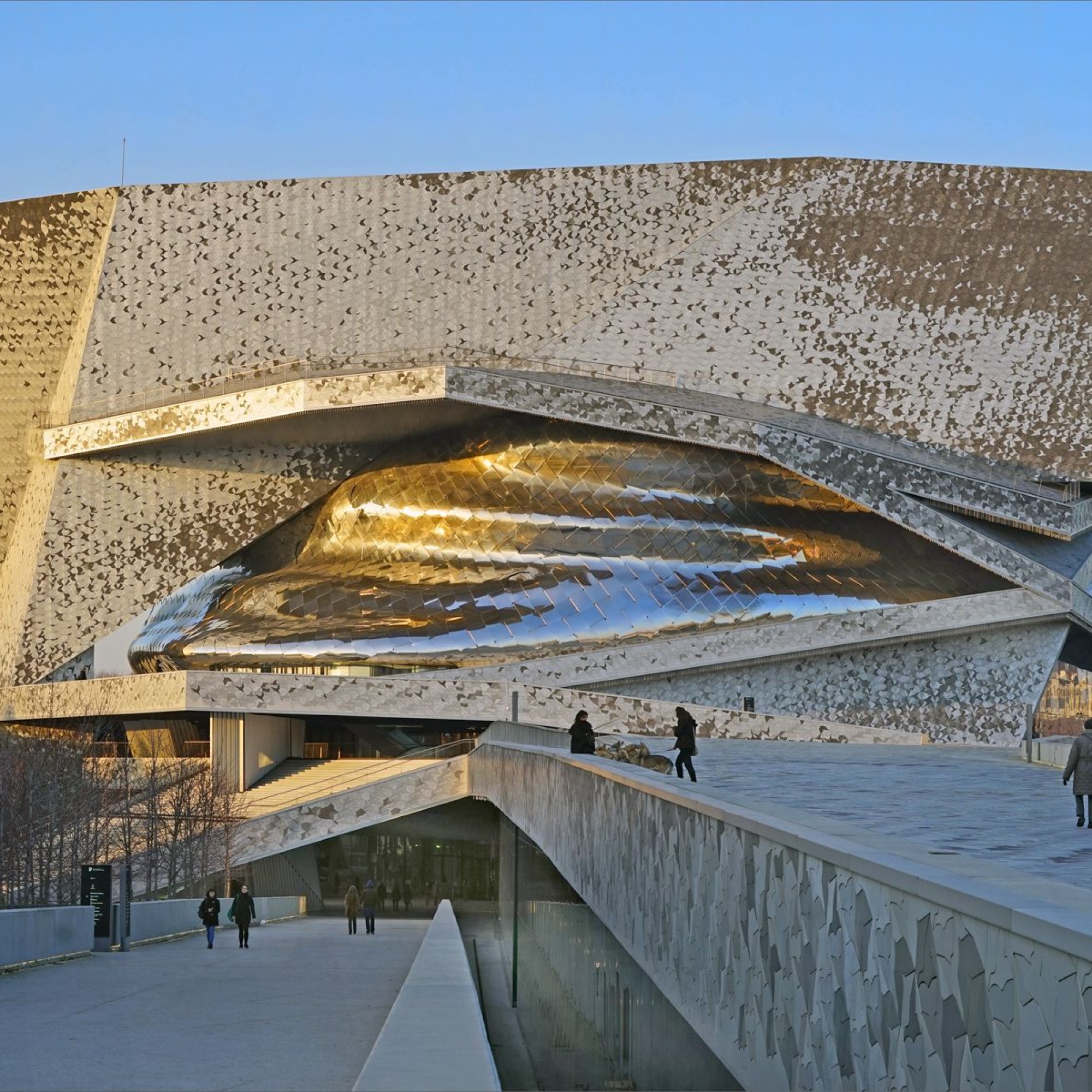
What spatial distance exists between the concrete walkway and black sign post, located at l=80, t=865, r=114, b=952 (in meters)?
0.26

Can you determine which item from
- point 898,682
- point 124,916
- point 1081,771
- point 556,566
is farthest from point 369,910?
point 898,682

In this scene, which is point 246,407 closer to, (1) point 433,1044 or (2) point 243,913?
(2) point 243,913

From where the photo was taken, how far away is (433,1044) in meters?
7.30

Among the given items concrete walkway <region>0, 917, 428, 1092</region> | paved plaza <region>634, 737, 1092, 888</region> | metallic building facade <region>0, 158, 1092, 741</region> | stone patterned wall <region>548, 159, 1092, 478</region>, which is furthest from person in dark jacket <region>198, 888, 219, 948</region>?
stone patterned wall <region>548, 159, 1092, 478</region>

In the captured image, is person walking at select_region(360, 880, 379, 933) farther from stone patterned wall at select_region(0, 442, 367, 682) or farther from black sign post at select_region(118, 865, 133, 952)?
stone patterned wall at select_region(0, 442, 367, 682)

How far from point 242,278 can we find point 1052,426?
18.9 metres

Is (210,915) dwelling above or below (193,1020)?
below

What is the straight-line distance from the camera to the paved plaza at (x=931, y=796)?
8758 mm

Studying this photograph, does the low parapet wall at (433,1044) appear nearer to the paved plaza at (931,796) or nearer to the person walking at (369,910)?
the paved plaza at (931,796)

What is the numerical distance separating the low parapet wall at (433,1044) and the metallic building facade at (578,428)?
26034 mm

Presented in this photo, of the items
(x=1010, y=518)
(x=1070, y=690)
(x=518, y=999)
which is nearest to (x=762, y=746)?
(x=518, y=999)

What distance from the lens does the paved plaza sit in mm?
8758

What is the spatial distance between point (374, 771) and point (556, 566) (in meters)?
6.60

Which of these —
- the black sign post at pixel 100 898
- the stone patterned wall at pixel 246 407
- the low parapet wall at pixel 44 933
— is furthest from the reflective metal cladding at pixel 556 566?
the low parapet wall at pixel 44 933
